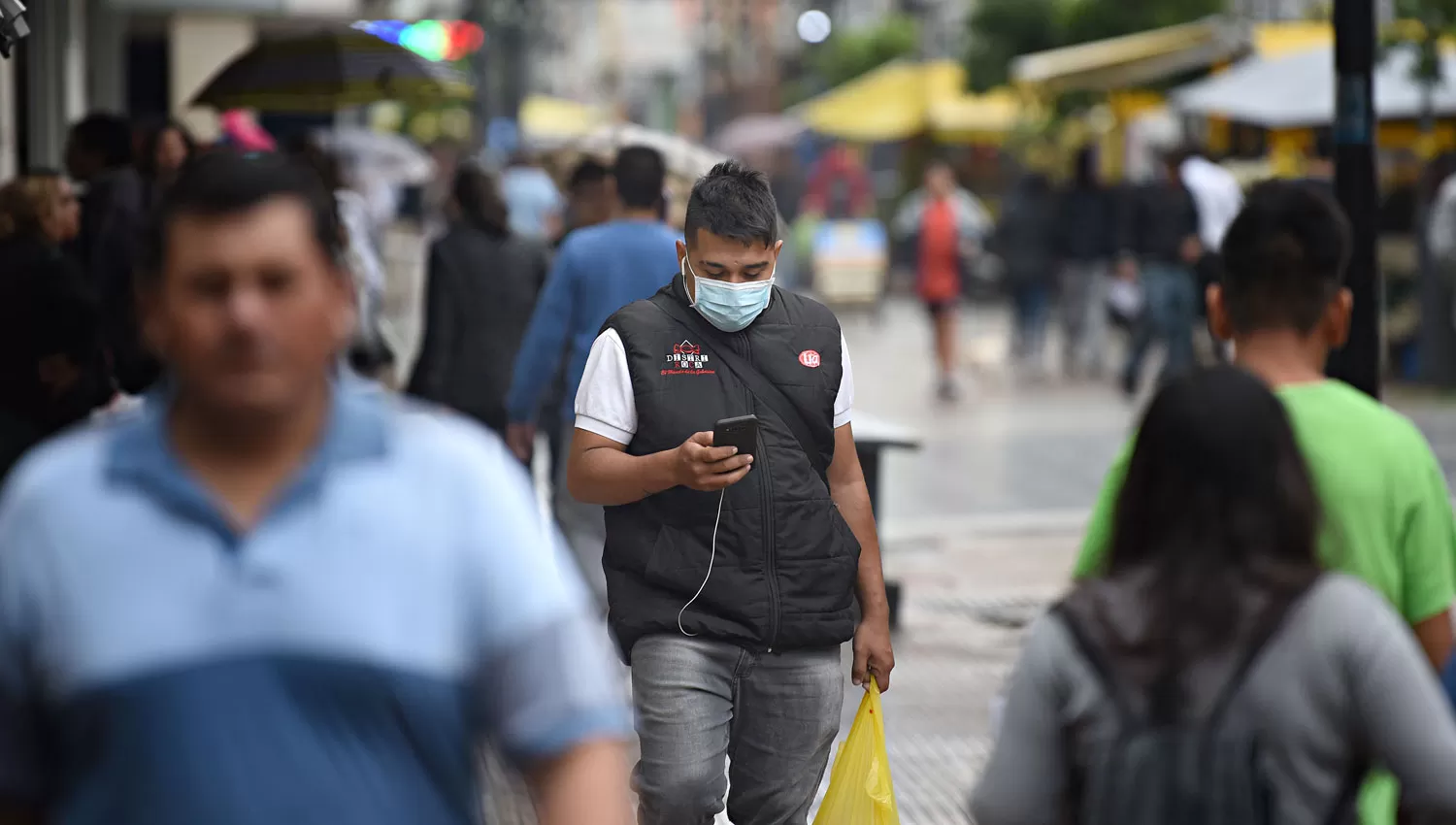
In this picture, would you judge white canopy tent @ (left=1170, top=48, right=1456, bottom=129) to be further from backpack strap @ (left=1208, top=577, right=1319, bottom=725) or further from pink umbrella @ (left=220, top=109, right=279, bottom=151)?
backpack strap @ (left=1208, top=577, right=1319, bottom=725)

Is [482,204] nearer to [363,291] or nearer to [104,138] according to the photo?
[363,291]

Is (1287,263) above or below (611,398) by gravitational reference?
above

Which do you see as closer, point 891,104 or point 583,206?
point 583,206

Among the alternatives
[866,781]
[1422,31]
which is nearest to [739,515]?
[866,781]

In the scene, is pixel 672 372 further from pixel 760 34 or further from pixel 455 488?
pixel 760 34

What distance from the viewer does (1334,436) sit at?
310 cm

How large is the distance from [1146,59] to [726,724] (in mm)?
16688

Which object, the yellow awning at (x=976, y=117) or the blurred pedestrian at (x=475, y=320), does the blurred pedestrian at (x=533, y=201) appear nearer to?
the blurred pedestrian at (x=475, y=320)

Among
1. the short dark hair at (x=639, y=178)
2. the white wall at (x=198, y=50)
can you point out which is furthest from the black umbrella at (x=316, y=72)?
the white wall at (x=198, y=50)

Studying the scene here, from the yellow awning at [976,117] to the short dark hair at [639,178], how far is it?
2556cm

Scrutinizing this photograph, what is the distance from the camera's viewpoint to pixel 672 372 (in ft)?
14.1

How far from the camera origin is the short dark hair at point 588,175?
8.66 meters

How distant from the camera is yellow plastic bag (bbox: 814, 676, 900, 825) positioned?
4.34m

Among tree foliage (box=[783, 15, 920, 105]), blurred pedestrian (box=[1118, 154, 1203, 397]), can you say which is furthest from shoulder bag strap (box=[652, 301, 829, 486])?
tree foliage (box=[783, 15, 920, 105])
